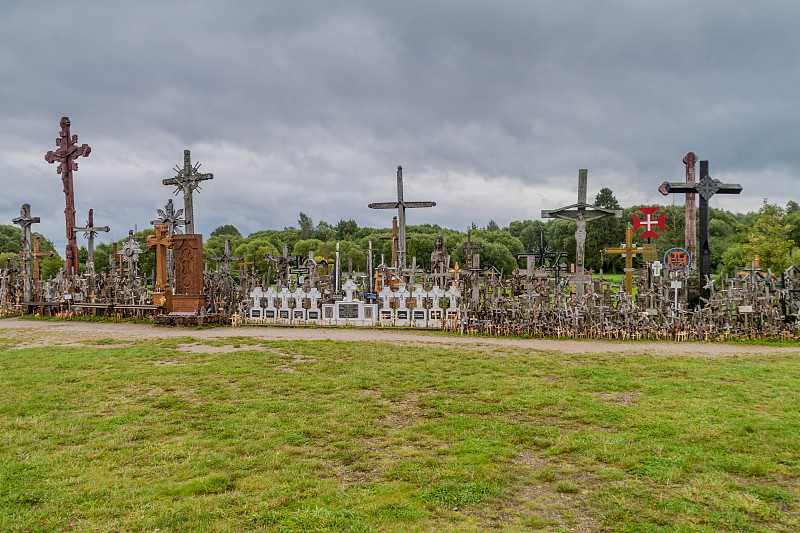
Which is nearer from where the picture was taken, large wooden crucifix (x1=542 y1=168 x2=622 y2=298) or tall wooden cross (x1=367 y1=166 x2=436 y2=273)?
large wooden crucifix (x1=542 y1=168 x2=622 y2=298)

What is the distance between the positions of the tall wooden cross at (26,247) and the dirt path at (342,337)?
418cm

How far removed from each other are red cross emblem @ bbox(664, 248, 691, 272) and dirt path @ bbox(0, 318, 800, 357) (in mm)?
5827

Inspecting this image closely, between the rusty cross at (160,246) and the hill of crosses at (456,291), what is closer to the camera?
the hill of crosses at (456,291)

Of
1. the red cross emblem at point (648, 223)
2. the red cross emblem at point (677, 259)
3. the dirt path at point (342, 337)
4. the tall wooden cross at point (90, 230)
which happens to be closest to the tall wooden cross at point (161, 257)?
the dirt path at point (342, 337)

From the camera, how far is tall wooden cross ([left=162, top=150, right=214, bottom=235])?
2298 centimetres

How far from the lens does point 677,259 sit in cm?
1942

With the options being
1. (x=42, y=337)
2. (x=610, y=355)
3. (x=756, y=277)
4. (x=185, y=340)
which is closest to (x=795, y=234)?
(x=756, y=277)

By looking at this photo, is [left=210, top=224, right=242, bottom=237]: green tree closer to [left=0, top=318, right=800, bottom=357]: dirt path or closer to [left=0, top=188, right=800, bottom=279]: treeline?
[left=0, top=188, right=800, bottom=279]: treeline

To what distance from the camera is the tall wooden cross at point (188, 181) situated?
22984mm

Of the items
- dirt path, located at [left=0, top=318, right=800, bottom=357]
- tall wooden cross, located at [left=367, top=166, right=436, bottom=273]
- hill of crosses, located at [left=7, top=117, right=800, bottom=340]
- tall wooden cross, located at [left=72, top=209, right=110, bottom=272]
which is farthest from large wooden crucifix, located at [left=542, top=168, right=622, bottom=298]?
tall wooden cross, located at [left=72, top=209, right=110, bottom=272]

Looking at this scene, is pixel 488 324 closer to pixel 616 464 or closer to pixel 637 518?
pixel 616 464

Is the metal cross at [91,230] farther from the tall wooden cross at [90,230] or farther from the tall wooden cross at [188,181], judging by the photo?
the tall wooden cross at [188,181]

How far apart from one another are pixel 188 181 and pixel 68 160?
6881 mm

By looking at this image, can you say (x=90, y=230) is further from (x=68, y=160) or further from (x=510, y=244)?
(x=510, y=244)
